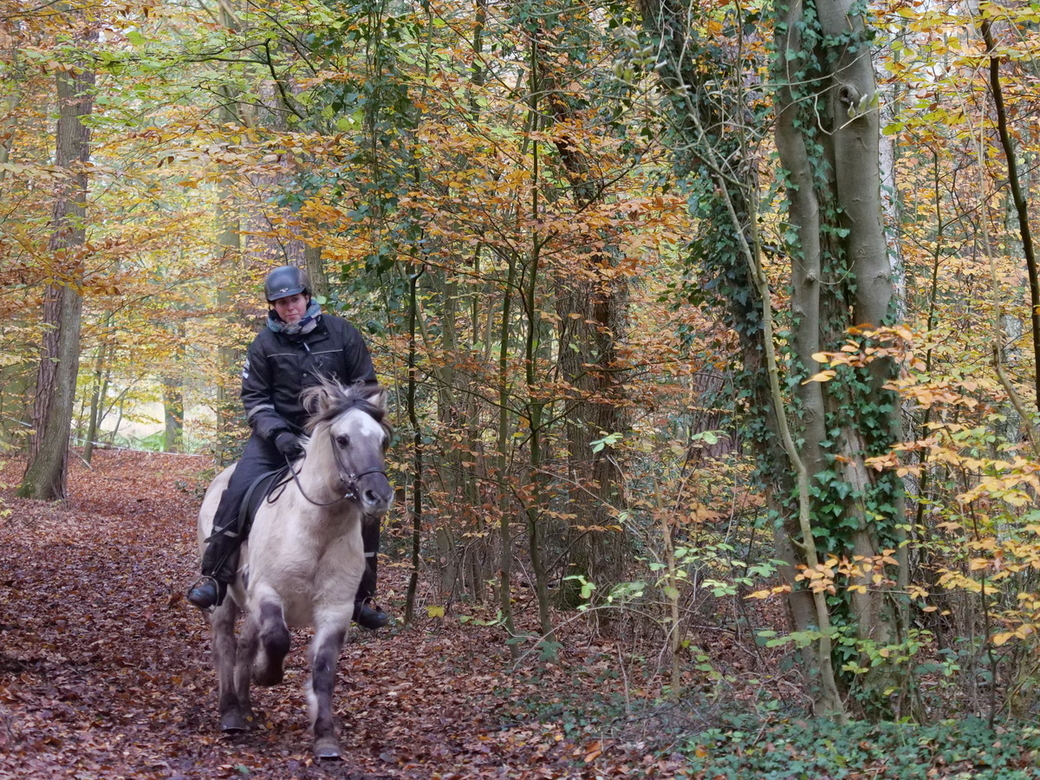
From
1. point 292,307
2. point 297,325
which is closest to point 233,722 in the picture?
point 297,325

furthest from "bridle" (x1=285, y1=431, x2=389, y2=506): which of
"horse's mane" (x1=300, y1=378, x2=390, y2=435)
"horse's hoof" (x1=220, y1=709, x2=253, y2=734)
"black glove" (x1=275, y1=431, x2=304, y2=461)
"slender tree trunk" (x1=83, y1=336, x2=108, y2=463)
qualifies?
"slender tree trunk" (x1=83, y1=336, x2=108, y2=463)

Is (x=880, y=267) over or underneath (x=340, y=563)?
over

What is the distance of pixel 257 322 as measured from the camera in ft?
66.3

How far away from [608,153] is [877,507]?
4704 mm

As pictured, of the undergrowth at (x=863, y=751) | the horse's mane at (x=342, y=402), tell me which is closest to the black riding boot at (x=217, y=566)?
the horse's mane at (x=342, y=402)

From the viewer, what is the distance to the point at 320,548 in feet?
21.0

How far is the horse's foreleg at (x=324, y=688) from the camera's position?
20.1 ft

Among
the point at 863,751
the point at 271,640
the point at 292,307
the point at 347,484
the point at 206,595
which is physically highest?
the point at 292,307

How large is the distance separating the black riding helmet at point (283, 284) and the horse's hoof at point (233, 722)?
295 cm

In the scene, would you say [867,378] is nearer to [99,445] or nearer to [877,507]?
[877,507]

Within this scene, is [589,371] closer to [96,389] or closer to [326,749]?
[326,749]

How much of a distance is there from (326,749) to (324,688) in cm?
37

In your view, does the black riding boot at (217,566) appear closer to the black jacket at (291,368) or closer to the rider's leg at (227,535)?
the rider's leg at (227,535)

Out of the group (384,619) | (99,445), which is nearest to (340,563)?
(384,619)
